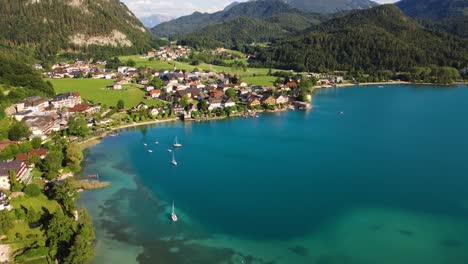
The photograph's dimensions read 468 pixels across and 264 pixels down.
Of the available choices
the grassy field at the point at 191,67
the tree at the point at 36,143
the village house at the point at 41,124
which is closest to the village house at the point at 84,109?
the village house at the point at 41,124

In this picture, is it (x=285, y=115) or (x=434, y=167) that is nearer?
(x=434, y=167)

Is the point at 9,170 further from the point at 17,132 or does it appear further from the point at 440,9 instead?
the point at 440,9

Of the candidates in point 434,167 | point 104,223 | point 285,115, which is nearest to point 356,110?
point 285,115

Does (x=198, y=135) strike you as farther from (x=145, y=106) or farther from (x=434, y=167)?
(x=434, y=167)

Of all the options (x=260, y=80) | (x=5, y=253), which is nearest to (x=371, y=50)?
(x=260, y=80)

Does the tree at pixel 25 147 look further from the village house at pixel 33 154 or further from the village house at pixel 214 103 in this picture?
the village house at pixel 214 103
